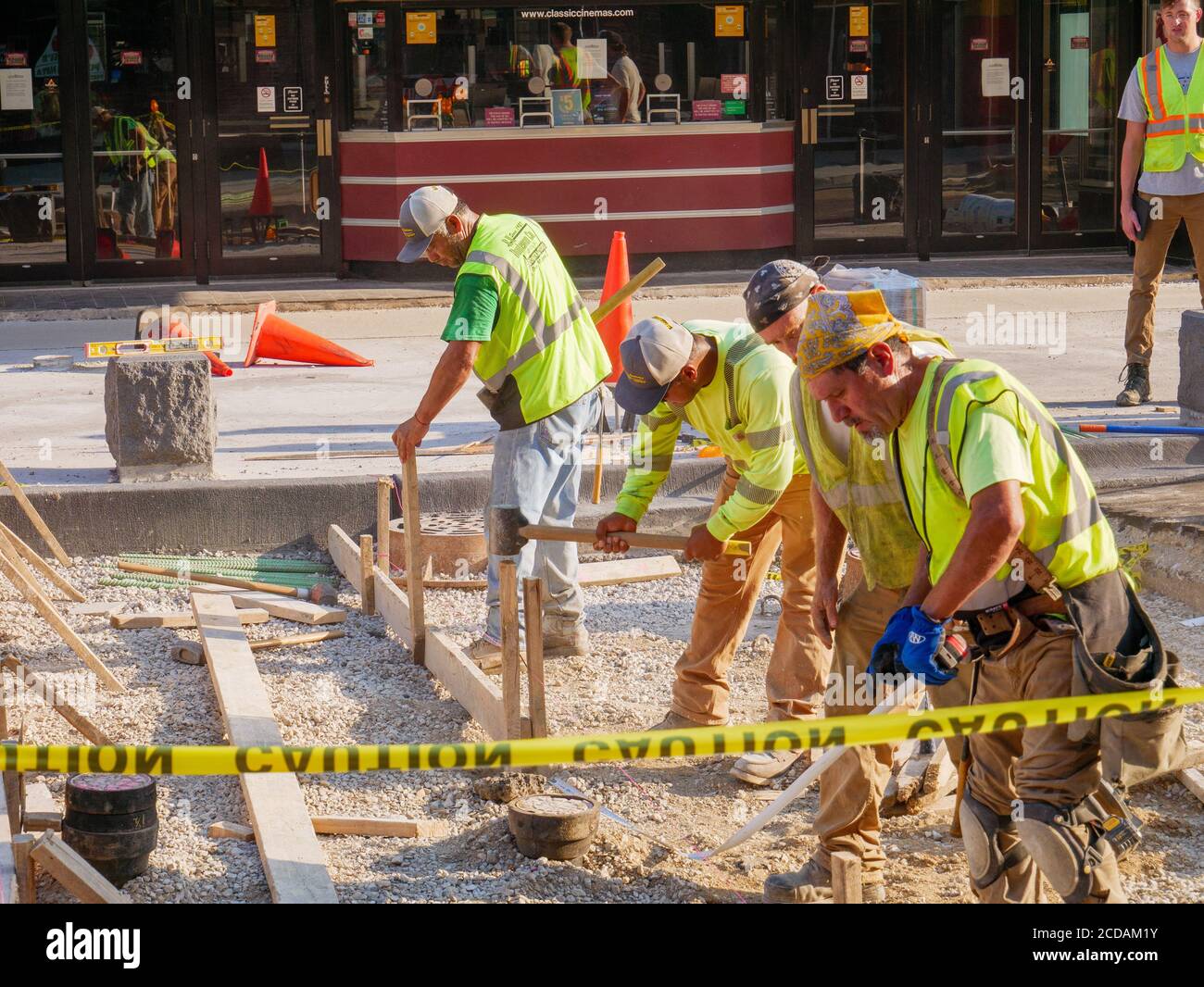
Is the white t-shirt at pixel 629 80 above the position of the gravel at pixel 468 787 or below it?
above

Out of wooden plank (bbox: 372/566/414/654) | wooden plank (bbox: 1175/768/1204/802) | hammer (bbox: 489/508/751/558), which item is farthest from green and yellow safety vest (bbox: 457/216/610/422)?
wooden plank (bbox: 1175/768/1204/802)

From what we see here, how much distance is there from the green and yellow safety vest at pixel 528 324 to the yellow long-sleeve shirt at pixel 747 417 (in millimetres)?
1001

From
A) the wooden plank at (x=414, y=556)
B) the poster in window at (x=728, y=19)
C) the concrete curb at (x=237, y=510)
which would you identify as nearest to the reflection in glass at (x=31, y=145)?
the poster in window at (x=728, y=19)

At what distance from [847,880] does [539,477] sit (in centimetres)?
277

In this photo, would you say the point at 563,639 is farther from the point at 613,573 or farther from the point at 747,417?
the point at 747,417

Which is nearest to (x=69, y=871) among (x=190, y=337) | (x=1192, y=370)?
(x=1192, y=370)

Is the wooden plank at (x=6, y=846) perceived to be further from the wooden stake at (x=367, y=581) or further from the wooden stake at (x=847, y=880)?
the wooden stake at (x=367, y=581)

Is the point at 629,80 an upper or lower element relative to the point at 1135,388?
upper

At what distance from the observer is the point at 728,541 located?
5953 mm

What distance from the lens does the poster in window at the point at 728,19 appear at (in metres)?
15.8

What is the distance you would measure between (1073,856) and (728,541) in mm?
1891

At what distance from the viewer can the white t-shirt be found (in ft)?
51.4

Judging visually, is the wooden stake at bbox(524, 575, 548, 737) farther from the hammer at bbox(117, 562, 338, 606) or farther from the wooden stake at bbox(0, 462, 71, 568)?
the wooden stake at bbox(0, 462, 71, 568)

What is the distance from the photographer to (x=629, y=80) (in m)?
15.7
